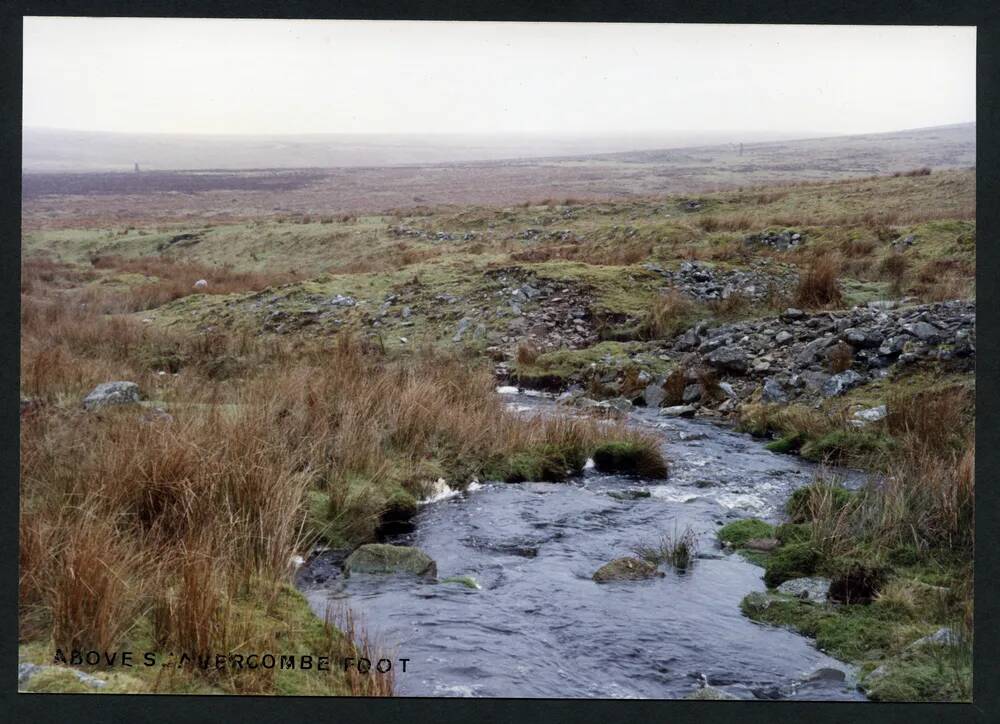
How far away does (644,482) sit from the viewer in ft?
21.3

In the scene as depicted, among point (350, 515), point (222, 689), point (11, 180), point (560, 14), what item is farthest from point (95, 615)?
point (560, 14)

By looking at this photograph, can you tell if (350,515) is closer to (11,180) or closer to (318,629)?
(318,629)

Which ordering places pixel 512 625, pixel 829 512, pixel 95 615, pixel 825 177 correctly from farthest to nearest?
pixel 825 177
pixel 829 512
pixel 512 625
pixel 95 615

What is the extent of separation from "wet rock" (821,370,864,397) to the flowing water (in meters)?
1.57

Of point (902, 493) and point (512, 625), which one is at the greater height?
point (902, 493)

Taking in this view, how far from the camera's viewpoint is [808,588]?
15.7 ft

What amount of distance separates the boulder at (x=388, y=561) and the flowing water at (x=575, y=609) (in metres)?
0.07

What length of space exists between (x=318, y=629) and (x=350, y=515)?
115 cm

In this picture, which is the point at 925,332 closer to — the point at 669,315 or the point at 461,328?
the point at 669,315

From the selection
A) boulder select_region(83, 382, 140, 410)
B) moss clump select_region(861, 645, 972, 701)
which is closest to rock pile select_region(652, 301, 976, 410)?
moss clump select_region(861, 645, 972, 701)

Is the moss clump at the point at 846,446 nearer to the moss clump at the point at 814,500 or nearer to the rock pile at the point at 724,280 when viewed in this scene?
the moss clump at the point at 814,500

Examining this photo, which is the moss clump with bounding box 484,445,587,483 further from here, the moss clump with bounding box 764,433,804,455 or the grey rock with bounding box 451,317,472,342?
the grey rock with bounding box 451,317,472,342

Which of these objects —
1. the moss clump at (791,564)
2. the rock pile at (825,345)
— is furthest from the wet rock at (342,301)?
the moss clump at (791,564)

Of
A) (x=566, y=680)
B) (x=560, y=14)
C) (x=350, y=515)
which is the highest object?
(x=560, y=14)
